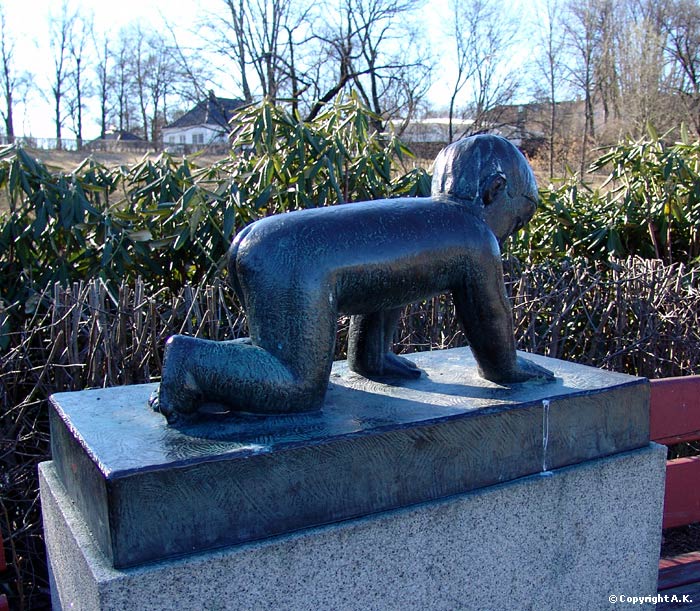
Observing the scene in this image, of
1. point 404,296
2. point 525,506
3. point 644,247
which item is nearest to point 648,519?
point 525,506

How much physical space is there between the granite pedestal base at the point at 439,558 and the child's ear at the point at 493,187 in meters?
0.79

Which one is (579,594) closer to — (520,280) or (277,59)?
(520,280)

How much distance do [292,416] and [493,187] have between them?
0.86 metres

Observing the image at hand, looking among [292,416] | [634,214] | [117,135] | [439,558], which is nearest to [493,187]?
[292,416]

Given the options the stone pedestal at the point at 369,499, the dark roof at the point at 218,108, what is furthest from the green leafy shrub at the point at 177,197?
the dark roof at the point at 218,108

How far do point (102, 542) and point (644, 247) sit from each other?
4.77m

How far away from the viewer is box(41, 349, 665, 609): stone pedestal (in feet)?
4.71

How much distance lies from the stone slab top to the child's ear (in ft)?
1.82

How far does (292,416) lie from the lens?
1.72m

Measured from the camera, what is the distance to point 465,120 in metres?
25.7

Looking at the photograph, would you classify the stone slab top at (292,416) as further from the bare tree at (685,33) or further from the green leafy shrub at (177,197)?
the bare tree at (685,33)

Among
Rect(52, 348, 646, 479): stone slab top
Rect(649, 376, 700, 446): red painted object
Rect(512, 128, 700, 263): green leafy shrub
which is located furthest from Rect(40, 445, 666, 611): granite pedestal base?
Rect(512, 128, 700, 263): green leafy shrub

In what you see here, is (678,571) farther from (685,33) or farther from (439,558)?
(685,33)

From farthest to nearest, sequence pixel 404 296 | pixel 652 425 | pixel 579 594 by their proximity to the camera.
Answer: pixel 652 425
pixel 579 594
pixel 404 296
